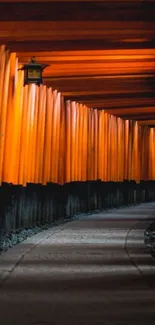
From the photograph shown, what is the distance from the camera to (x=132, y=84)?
2019 centimetres

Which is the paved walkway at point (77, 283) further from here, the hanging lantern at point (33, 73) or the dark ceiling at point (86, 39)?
the dark ceiling at point (86, 39)

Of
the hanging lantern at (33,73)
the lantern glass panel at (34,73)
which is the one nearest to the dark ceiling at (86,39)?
Answer: the hanging lantern at (33,73)

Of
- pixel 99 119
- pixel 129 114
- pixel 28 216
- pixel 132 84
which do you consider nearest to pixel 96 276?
pixel 28 216

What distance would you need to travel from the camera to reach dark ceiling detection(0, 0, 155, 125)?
→ 1240cm

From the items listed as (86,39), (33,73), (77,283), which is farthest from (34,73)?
(77,283)

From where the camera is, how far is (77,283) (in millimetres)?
8297

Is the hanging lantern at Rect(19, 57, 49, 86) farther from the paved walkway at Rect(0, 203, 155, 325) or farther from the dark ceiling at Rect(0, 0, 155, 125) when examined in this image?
the paved walkway at Rect(0, 203, 155, 325)

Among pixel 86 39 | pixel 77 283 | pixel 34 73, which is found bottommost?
pixel 77 283

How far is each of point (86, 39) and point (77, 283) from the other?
733cm

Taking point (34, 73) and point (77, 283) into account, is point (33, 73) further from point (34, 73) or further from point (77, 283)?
point (77, 283)

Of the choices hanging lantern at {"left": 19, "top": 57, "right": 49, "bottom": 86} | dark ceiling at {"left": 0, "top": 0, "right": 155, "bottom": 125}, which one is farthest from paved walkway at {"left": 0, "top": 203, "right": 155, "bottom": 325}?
dark ceiling at {"left": 0, "top": 0, "right": 155, "bottom": 125}

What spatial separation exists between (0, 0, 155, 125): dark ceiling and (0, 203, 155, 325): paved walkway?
440 centimetres

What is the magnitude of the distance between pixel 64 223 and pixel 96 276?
40.0 feet

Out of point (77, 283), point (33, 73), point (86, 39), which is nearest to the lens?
point (77, 283)
